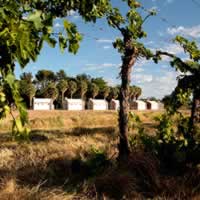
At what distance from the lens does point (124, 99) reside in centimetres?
770

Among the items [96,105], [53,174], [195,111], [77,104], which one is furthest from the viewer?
[96,105]

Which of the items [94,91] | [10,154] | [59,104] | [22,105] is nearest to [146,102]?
[94,91]

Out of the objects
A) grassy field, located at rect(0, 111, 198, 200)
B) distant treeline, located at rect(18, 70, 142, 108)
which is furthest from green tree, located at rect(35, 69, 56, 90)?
grassy field, located at rect(0, 111, 198, 200)

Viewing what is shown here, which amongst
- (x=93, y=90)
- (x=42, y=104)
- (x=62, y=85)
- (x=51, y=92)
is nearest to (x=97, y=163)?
(x=42, y=104)

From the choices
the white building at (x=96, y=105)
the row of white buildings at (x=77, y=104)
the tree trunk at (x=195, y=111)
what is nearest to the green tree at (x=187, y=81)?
the tree trunk at (x=195, y=111)

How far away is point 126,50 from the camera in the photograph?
7.85 metres

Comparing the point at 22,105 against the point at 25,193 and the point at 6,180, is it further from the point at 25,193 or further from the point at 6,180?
the point at 6,180

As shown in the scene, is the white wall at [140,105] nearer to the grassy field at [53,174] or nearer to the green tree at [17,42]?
the grassy field at [53,174]

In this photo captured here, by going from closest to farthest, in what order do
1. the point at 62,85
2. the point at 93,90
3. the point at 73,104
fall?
the point at 73,104 < the point at 62,85 < the point at 93,90

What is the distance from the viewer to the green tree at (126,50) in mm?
7677

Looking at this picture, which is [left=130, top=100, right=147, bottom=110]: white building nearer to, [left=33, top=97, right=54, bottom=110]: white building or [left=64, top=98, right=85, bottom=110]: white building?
[left=64, top=98, right=85, bottom=110]: white building

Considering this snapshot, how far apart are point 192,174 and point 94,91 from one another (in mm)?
85686

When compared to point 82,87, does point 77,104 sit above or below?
below

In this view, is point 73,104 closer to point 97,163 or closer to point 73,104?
point 73,104
